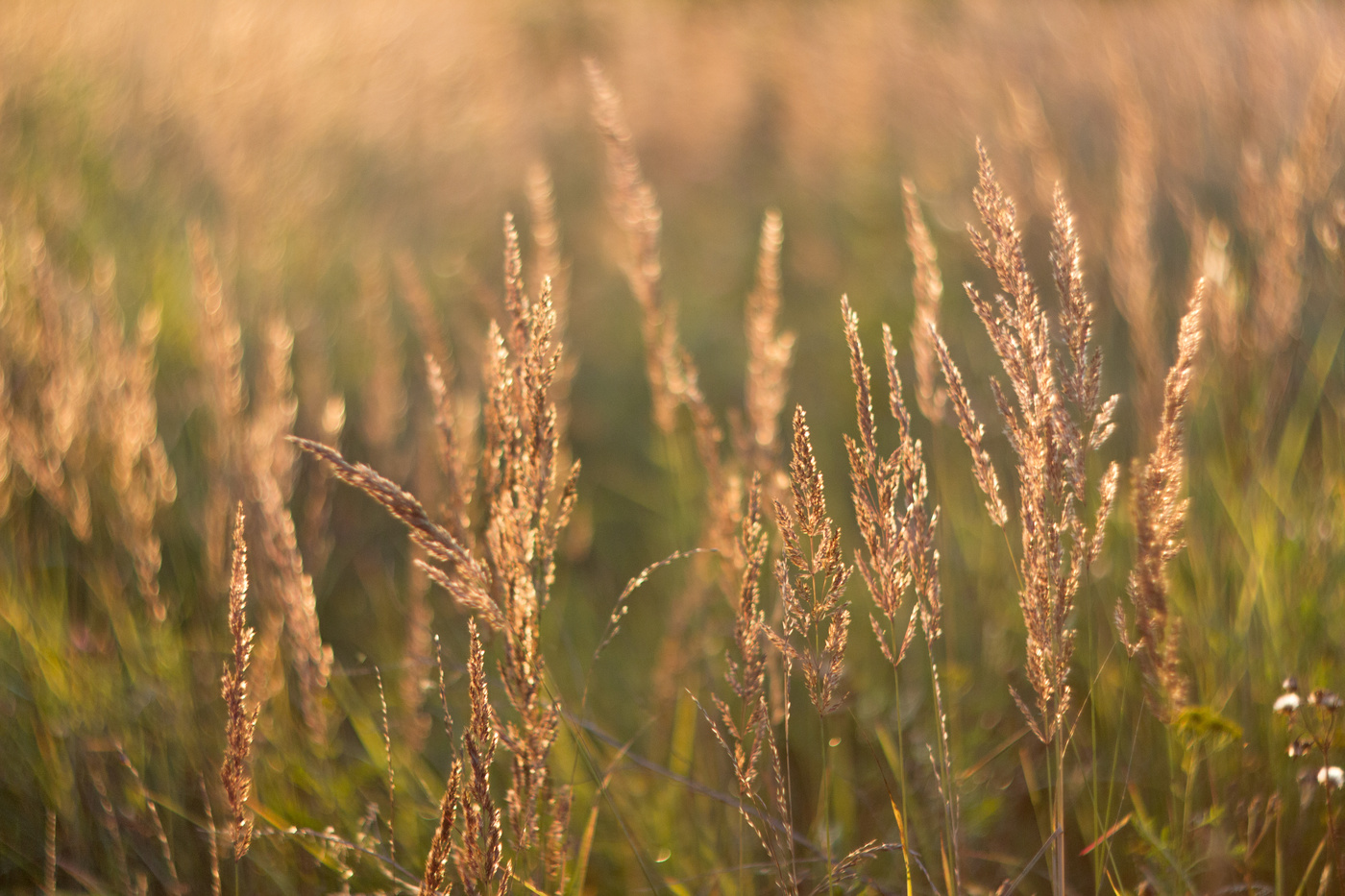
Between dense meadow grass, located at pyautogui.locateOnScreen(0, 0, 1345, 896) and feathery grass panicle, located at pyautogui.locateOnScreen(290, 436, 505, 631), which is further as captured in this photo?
dense meadow grass, located at pyautogui.locateOnScreen(0, 0, 1345, 896)

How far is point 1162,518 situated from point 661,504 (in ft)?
5.72

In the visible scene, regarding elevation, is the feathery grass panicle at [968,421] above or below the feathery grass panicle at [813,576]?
above

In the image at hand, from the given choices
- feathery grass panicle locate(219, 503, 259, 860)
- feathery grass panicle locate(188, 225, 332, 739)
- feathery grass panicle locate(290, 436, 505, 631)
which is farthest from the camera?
feathery grass panicle locate(188, 225, 332, 739)

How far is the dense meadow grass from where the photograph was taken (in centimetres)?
99

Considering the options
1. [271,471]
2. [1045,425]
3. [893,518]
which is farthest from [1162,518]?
[271,471]

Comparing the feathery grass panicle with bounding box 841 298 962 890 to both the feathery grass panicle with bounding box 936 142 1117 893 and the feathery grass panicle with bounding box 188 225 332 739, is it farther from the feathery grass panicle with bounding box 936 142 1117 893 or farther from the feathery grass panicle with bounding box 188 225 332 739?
the feathery grass panicle with bounding box 188 225 332 739

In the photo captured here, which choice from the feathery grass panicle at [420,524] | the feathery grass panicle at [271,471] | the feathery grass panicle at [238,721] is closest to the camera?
the feathery grass panicle at [420,524]

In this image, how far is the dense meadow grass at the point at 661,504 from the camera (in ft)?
3.24

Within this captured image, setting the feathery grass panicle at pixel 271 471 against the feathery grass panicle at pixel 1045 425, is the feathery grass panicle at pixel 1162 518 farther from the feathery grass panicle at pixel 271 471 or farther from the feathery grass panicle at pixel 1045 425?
the feathery grass panicle at pixel 271 471

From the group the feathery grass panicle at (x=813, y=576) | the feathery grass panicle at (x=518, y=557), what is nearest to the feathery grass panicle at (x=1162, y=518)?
the feathery grass panicle at (x=813, y=576)

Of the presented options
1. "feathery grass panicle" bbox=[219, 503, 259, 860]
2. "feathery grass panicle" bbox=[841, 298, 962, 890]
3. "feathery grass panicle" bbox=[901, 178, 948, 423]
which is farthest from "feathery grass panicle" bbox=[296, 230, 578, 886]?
"feathery grass panicle" bbox=[901, 178, 948, 423]

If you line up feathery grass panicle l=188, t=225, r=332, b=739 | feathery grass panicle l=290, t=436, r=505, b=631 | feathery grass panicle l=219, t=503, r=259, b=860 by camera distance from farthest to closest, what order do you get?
feathery grass panicle l=188, t=225, r=332, b=739 < feathery grass panicle l=219, t=503, r=259, b=860 < feathery grass panicle l=290, t=436, r=505, b=631

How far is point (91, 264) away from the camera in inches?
113

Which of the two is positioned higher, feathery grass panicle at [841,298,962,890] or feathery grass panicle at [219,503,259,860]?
feathery grass panicle at [841,298,962,890]
